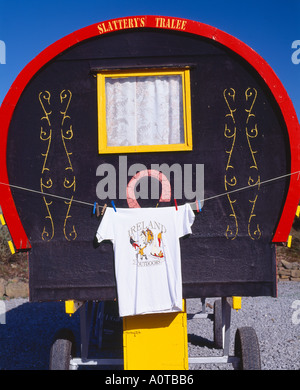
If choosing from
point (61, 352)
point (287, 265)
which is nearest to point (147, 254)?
point (61, 352)

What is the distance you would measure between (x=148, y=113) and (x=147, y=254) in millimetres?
1443

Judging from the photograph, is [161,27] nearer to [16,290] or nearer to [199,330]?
[199,330]

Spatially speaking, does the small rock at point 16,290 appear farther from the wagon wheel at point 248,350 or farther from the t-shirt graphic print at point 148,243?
the t-shirt graphic print at point 148,243

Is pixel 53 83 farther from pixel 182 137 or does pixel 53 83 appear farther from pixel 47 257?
pixel 47 257

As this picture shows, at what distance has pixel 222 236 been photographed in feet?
14.8

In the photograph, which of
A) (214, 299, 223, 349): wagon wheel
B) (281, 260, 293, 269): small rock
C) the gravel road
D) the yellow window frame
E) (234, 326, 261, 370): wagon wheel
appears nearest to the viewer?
the yellow window frame

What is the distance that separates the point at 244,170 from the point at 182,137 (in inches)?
28.3

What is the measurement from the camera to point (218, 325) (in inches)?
296

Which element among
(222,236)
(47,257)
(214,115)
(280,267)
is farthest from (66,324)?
(280,267)

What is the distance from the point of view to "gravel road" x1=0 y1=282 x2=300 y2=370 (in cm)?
686

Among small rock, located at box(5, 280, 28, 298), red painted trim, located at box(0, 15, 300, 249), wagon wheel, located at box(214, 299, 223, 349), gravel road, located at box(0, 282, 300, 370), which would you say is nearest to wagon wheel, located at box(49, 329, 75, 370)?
red painted trim, located at box(0, 15, 300, 249)

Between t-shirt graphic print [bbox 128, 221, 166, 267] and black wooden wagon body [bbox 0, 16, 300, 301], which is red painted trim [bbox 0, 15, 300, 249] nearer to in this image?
black wooden wagon body [bbox 0, 16, 300, 301]

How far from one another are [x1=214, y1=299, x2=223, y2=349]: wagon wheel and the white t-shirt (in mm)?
3284
